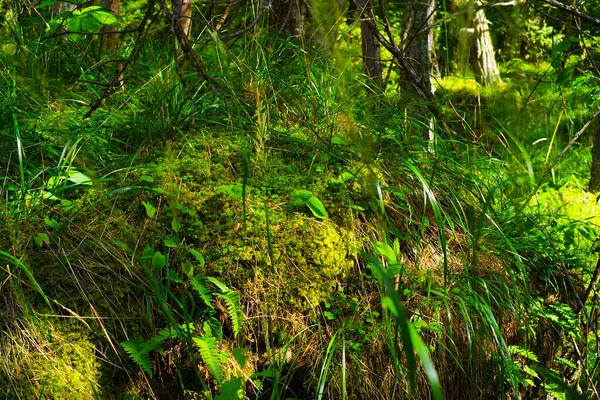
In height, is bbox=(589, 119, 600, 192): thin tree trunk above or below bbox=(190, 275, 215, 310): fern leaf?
below

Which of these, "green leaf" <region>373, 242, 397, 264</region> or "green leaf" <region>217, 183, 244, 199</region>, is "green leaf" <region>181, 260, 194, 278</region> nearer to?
"green leaf" <region>217, 183, 244, 199</region>

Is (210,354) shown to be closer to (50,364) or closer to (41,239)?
(50,364)

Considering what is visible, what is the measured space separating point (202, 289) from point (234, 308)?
0.41ft

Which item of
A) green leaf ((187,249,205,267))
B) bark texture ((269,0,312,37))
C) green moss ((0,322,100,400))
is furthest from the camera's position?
bark texture ((269,0,312,37))

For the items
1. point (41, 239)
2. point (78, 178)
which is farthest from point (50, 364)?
point (78, 178)

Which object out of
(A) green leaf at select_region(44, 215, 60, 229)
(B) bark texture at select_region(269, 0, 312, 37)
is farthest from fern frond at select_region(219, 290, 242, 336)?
(B) bark texture at select_region(269, 0, 312, 37)

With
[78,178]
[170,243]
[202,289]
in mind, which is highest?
[78,178]

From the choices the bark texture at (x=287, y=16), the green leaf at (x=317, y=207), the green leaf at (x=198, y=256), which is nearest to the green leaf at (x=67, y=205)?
the green leaf at (x=198, y=256)

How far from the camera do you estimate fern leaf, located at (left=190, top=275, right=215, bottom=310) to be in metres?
2.01

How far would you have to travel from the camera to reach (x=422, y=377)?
2137 mm

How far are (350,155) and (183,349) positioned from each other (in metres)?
1.11

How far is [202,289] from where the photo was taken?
80.3 inches

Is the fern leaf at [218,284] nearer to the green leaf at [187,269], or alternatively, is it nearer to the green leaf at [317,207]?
the green leaf at [187,269]

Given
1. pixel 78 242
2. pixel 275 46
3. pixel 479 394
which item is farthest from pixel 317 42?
pixel 479 394
